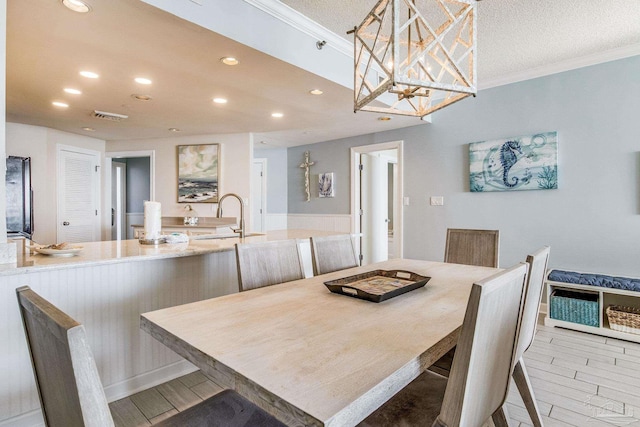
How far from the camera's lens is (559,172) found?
350 cm

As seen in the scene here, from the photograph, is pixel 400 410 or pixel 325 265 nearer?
pixel 400 410

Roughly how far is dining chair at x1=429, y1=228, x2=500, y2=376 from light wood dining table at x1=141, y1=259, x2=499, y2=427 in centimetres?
125

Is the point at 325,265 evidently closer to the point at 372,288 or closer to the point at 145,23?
the point at 372,288

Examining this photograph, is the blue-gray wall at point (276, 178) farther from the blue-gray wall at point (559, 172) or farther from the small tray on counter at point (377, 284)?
the small tray on counter at point (377, 284)

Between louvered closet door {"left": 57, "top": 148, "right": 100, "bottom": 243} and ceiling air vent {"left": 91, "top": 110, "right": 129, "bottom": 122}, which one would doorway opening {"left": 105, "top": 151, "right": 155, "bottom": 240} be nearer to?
louvered closet door {"left": 57, "top": 148, "right": 100, "bottom": 243}

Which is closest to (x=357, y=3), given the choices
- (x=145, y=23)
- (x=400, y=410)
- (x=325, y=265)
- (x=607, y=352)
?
(x=145, y=23)

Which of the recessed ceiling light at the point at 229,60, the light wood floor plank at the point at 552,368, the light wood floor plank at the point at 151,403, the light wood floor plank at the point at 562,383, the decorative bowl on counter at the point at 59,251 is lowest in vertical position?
the light wood floor plank at the point at 552,368

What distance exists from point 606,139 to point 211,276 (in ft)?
12.5

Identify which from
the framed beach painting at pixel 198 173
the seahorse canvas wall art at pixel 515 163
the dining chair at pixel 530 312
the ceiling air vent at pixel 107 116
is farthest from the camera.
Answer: the framed beach painting at pixel 198 173

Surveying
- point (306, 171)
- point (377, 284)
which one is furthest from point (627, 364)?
point (306, 171)

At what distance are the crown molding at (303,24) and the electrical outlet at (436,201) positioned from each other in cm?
222

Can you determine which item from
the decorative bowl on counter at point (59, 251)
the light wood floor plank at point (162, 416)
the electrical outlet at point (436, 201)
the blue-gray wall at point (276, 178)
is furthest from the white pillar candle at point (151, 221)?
the blue-gray wall at point (276, 178)

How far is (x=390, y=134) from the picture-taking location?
4938mm

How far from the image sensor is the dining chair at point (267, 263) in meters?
1.70
